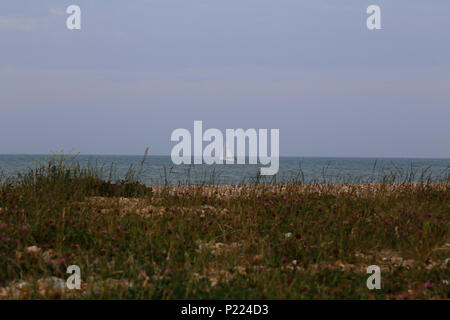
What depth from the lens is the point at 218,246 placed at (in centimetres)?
661

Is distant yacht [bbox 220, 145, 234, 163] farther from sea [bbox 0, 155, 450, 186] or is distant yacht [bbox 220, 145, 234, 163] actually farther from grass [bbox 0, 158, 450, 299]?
grass [bbox 0, 158, 450, 299]

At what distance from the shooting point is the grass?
500 centimetres

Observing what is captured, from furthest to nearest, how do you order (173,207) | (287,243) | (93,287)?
(173,207) → (287,243) → (93,287)

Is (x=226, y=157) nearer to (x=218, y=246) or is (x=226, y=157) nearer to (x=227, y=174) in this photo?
(x=218, y=246)

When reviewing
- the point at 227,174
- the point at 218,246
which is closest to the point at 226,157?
the point at 218,246

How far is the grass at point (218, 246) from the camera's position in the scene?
500 cm

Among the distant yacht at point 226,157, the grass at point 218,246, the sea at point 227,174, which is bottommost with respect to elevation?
the grass at point 218,246

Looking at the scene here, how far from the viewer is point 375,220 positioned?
7734mm

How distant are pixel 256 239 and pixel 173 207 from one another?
2562 millimetres

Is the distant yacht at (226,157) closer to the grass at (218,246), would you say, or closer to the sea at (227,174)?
the sea at (227,174)

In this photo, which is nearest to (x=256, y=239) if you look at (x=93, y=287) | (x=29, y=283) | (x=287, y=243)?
(x=287, y=243)

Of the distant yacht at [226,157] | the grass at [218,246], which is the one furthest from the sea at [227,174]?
the grass at [218,246]
